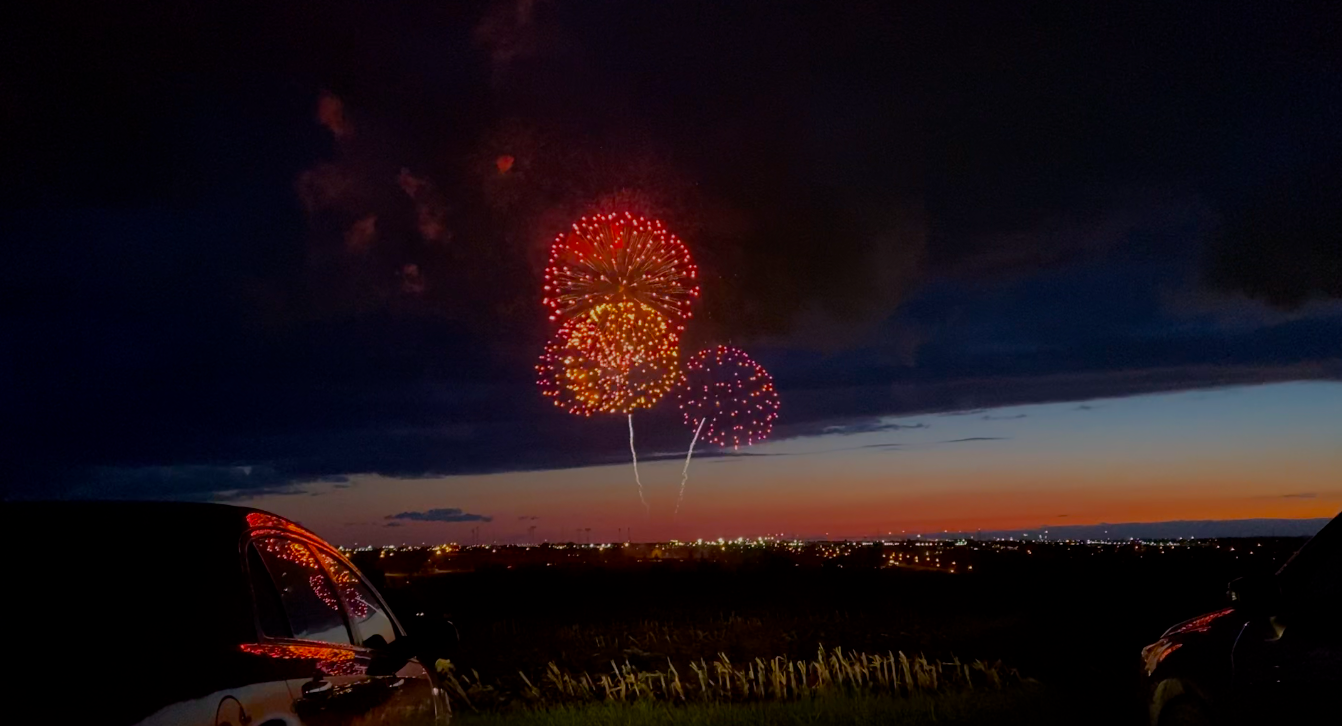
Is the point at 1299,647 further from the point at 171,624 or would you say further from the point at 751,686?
the point at 751,686

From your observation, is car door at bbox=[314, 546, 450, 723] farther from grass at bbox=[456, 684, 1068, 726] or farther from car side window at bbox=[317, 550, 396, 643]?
grass at bbox=[456, 684, 1068, 726]

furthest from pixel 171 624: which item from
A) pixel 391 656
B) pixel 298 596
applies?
pixel 391 656

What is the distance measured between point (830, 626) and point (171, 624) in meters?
18.3

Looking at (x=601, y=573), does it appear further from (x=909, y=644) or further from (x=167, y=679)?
(x=167, y=679)

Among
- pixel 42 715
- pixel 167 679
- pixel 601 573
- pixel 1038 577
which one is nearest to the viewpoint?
pixel 42 715

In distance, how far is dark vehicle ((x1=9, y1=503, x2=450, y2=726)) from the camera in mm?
3869

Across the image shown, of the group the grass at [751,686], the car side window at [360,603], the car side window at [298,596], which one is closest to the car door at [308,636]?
the car side window at [298,596]

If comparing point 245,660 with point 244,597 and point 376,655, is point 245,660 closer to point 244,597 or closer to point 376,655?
point 244,597

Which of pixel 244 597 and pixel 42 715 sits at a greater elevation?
pixel 244 597

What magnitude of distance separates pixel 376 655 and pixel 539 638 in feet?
53.6

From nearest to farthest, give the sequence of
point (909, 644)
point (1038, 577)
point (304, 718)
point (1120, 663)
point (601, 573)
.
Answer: point (304, 718) < point (1120, 663) < point (909, 644) < point (1038, 577) < point (601, 573)

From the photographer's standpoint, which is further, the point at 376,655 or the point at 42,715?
the point at 376,655

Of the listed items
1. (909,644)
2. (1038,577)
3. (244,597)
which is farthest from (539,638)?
(1038,577)

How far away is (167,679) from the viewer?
13.1 ft
